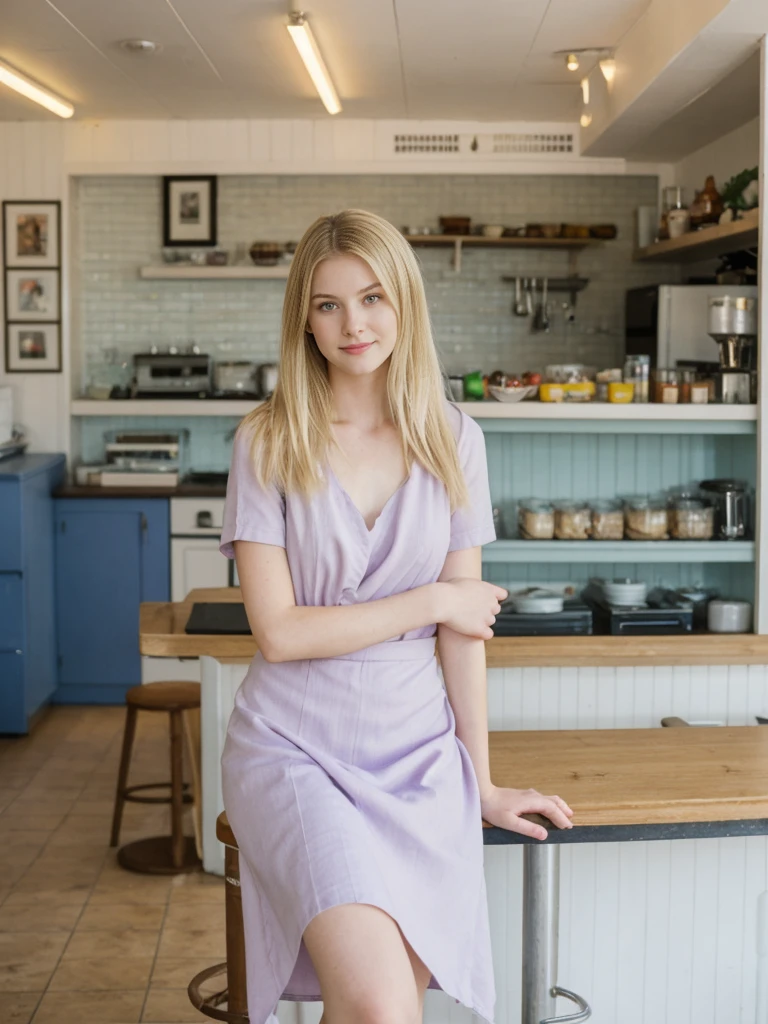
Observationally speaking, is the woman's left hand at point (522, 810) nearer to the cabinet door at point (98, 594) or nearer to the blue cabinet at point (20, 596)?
the blue cabinet at point (20, 596)

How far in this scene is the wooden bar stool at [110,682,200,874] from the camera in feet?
13.3

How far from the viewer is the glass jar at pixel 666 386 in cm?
510

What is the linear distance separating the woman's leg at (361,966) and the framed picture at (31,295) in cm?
576

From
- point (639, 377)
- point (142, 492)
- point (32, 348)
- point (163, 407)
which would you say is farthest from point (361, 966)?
point (32, 348)

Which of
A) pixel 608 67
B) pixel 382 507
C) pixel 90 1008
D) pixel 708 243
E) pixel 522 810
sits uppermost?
pixel 608 67

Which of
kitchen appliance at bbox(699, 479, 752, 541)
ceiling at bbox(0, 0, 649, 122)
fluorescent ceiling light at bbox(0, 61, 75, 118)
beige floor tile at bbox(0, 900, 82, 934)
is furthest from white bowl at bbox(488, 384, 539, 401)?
beige floor tile at bbox(0, 900, 82, 934)

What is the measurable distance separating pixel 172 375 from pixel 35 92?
5.38ft

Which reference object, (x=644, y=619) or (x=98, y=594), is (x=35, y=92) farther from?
(x=644, y=619)

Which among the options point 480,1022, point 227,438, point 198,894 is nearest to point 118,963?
point 198,894

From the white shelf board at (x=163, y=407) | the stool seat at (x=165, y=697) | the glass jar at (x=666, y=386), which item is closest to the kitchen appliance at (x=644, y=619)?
the glass jar at (x=666, y=386)

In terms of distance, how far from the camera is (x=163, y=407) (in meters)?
6.71

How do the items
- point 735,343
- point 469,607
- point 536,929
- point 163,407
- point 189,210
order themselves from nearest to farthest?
1. point 469,607
2. point 536,929
3. point 735,343
4. point 163,407
5. point 189,210

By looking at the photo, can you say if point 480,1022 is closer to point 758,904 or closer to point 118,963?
point 758,904

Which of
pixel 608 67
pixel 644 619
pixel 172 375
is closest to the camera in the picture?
pixel 644 619
